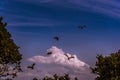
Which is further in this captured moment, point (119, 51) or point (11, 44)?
point (119, 51)

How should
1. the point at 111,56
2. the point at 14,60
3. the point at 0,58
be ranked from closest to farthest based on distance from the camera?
1. the point at 0,58
2. the point at 14,60
3. the point at 111,56

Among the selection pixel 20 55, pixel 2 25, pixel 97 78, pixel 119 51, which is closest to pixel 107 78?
pixel 97 78

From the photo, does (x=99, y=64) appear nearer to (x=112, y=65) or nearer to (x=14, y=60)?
(x=112, y=65)

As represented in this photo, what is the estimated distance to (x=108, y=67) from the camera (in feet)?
288

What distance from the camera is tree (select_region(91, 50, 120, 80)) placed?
3378 inches

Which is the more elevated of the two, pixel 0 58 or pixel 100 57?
pixel 100 57

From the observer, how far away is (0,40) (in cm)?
8169

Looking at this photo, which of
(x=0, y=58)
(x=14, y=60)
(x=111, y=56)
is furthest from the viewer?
(x=111, y=56)

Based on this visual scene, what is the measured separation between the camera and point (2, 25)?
83.8 metres

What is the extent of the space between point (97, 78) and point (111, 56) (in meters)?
5.89

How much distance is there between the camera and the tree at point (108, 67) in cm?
→ 8581

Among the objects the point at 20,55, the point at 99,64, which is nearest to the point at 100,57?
the point at 99,64

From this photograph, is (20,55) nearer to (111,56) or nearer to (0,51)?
(0,51)

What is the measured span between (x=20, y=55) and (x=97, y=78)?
15.5 m
